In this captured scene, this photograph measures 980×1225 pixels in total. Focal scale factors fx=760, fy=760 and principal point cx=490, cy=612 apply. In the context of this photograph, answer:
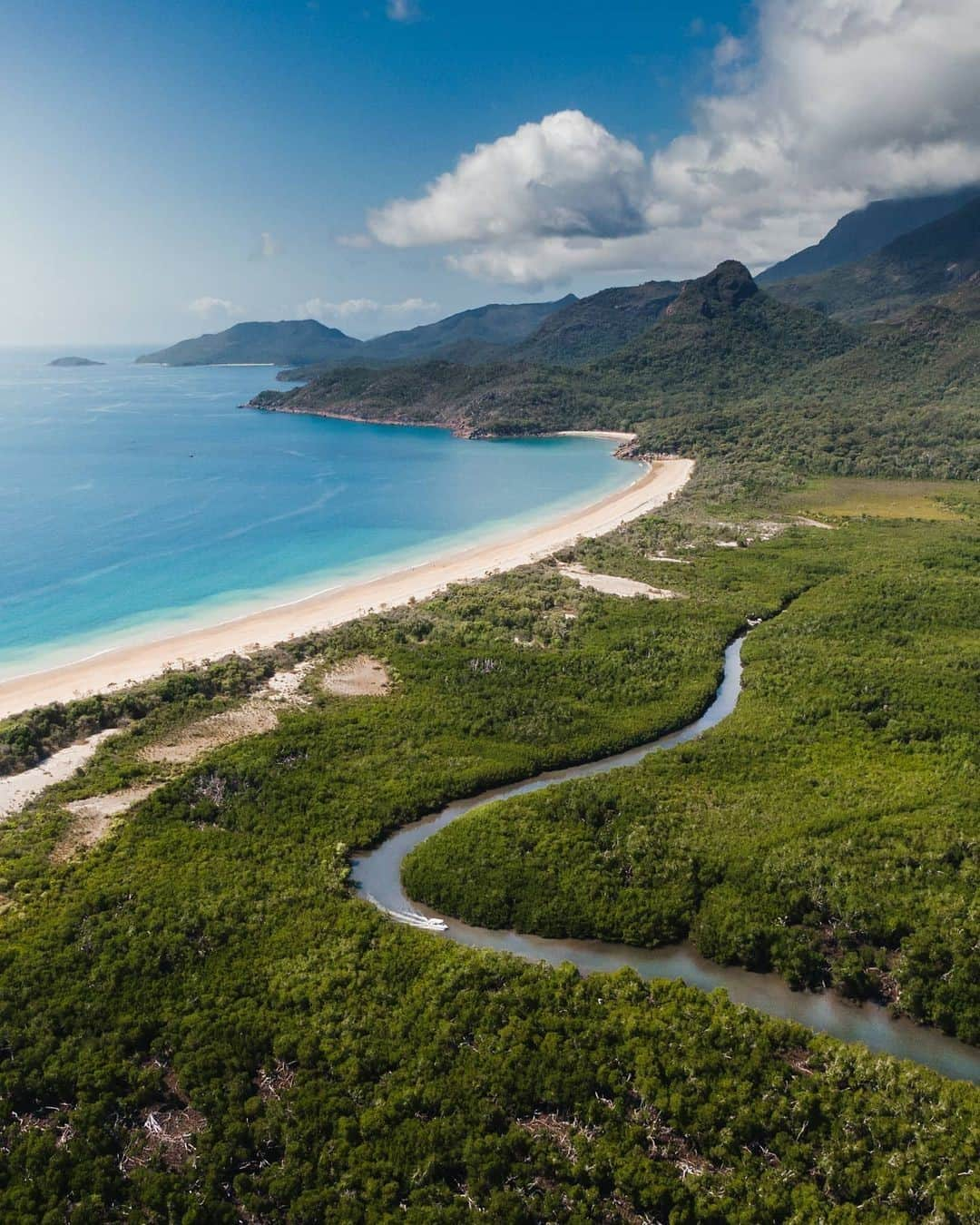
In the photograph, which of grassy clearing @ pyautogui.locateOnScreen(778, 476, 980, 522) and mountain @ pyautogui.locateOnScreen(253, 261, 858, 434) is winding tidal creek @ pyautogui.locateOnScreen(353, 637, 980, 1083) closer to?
grassy clearing @ pyautogui.locateOnScreen(778, 476, 980, 522)

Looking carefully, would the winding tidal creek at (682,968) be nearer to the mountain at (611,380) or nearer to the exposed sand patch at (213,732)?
the exposed sand patch at (213,732)

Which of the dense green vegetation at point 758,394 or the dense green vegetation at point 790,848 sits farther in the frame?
the dense green vegetation at point 758,394

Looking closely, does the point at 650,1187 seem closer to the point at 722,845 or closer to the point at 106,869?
the point at 722,845

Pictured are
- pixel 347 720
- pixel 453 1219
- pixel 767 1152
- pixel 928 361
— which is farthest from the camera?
pixel 928 361

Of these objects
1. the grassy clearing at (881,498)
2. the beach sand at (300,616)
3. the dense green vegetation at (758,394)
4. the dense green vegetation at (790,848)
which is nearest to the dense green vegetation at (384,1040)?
the dense green vegetation at (790,848)

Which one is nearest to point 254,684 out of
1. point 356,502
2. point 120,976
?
point 120,976

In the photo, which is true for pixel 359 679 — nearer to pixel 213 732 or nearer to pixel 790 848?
pixel 213 732
